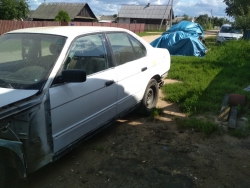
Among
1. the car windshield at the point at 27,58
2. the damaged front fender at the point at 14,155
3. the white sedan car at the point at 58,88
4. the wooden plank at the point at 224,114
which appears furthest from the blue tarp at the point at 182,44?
the damaged front fender at the point at 14,155

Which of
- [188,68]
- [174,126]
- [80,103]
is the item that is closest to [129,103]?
[174,126]

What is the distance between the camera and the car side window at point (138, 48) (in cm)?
459

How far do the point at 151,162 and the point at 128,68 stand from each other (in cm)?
148

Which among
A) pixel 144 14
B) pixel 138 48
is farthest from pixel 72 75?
pixel 144 14

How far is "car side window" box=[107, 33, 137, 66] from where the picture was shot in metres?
3.97

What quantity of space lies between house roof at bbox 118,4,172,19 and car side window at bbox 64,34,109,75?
176 feet

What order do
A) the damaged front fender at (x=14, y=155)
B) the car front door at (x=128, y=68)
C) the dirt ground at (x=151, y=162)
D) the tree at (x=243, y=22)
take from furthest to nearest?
the tree at (x=243, y=22)
the car front door at (x=128, y=68)
the dirt ground at (x=151, y=162)
the damaged front fender at (x=14, y=155)

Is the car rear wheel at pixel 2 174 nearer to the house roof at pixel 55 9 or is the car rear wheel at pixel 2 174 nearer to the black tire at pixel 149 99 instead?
the black tire at pixel 149 99

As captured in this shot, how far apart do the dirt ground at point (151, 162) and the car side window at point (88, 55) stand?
1.19 metres

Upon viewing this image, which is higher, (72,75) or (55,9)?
(55,9)

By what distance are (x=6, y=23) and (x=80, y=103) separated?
18.7 metres

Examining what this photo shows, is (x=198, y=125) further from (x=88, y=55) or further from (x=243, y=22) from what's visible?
(x=243, y=22)

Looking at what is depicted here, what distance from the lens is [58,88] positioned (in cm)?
284

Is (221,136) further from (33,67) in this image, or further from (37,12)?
(37,12)
